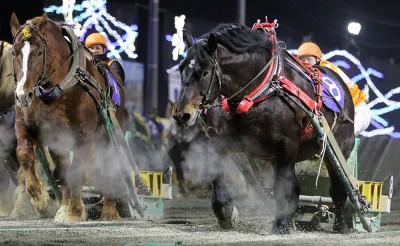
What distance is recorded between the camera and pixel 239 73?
8883 mm

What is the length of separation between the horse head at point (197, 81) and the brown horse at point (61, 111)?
6.37ft

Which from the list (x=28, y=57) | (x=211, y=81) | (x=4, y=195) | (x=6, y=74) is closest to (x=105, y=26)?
(x=4, y=195)

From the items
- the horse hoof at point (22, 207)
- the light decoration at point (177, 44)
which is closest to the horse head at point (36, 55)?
the horse hoof at point (22, 207)

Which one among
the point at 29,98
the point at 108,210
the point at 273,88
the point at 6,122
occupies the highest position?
the point at 273,88

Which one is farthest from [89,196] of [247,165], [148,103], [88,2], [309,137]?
[88,2]

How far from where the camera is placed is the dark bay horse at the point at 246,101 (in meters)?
8.59

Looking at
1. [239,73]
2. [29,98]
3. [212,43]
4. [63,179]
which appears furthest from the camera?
[63,179]

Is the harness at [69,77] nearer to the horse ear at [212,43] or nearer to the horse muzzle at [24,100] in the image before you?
the horse muzzle at [24,100]

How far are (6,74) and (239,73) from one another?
155 inches

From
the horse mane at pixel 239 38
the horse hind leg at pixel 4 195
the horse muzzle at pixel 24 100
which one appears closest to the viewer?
the horse mane at pixel 239 38

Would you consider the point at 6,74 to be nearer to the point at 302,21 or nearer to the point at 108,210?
the point at 108,210

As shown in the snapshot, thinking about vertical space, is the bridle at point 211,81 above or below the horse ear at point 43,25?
below

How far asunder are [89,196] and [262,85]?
3.97 m

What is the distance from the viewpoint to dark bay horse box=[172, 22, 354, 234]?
28.2ft
